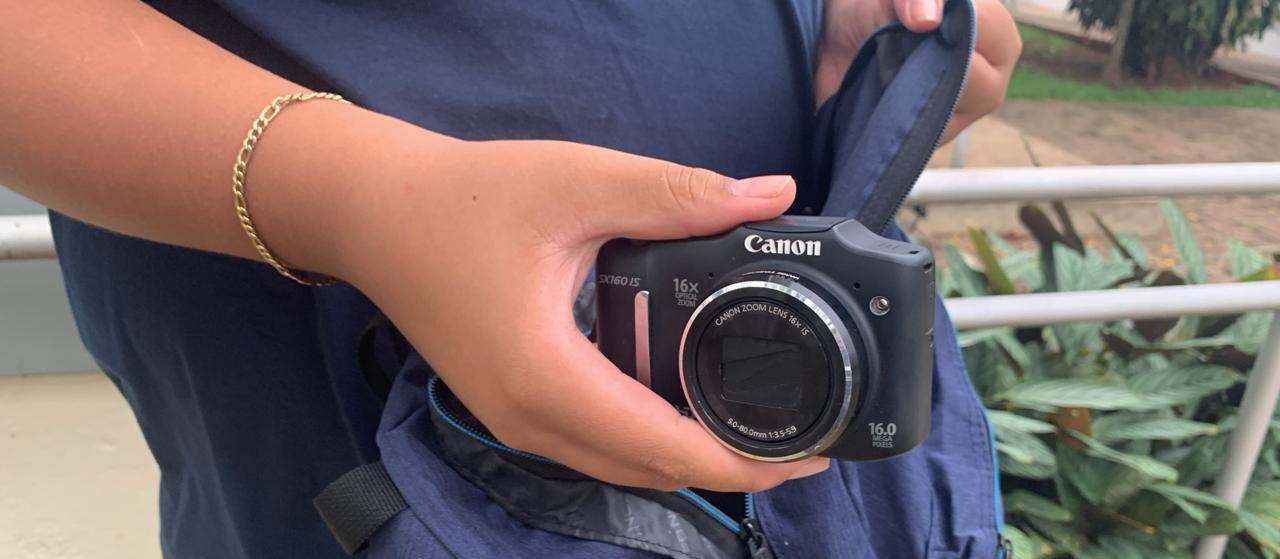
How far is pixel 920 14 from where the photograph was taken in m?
0.51

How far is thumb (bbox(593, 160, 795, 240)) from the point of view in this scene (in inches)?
13.8

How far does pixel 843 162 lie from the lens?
19.7 inches

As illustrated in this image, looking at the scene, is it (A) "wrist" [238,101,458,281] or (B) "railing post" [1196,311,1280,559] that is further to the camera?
(B) "railing post" [1196,311,1280,559]

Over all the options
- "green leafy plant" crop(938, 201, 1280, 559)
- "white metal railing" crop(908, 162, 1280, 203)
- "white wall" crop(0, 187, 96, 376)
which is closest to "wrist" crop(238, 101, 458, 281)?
"white metal railing" crop(908, 162, 1280, 203)

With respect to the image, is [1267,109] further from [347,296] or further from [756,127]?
[347,296]

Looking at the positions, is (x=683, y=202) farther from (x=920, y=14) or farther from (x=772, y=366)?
(x=920, y=14)

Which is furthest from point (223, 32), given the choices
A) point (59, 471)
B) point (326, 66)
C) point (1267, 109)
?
point (1267, 109)

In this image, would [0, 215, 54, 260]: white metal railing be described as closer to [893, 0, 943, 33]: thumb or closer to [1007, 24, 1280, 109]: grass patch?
[893, 0, 943, 33]: thumb

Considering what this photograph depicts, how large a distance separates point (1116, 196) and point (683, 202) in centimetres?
73

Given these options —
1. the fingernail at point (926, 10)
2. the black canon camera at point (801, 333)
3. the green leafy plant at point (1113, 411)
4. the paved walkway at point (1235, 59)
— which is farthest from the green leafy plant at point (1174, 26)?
the black canon camera at point (801, 333)

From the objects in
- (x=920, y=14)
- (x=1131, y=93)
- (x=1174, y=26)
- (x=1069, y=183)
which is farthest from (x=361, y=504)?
(x=1131, y=93)

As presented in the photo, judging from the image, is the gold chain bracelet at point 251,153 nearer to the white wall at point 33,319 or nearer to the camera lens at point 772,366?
the camera lens at point 772,366

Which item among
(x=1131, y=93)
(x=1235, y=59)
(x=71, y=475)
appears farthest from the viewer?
(x=1131, y=93)

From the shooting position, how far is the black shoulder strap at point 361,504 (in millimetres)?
434
